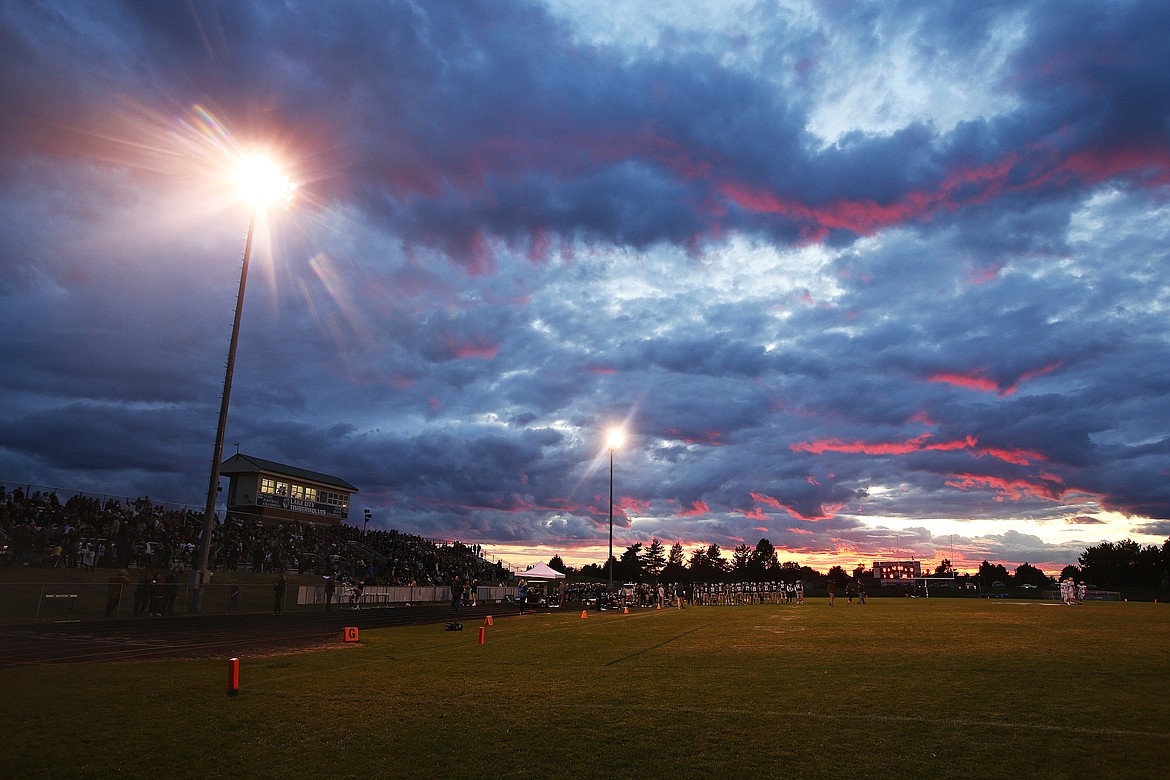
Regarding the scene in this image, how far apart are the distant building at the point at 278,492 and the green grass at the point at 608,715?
51.6m

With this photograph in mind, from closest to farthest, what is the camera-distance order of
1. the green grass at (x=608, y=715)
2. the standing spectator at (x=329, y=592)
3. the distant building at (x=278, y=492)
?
the green grass at (x=608, y=715), the standing spectator at (x=329, y=592), the distant building at (x=278, y=492)

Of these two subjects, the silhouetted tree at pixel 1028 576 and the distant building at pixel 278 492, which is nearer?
the distant building at pixel 278 492

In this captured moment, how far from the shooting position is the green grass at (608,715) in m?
7.92

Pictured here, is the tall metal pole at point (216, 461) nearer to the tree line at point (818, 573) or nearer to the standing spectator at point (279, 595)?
the standing spectator at point (279, 595)

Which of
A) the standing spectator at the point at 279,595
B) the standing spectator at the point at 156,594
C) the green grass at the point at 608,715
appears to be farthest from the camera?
the standing spectator at the point at 279,595

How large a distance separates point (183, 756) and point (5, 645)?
582 inches

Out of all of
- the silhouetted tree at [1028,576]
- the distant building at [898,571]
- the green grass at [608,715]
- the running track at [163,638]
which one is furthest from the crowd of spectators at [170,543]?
the silhouetted tree at [1028,576]

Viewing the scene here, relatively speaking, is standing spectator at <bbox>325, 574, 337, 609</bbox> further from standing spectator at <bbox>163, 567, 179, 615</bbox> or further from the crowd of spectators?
standing spectator at <bbox>163, 567, 179, 615</bbox>

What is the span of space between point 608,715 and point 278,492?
64.0 m

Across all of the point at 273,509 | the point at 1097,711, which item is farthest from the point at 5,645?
the point at 273,509

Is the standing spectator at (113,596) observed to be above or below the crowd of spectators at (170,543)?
below

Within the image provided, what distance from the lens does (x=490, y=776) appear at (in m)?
7.56

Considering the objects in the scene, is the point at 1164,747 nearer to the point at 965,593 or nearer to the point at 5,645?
the point at 5,645

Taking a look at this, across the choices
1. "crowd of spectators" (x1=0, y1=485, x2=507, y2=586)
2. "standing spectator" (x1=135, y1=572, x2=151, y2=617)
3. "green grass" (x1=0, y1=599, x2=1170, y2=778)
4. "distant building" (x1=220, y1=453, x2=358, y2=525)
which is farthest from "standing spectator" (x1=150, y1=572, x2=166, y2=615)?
"distant building" (x1=220, y1=453, x2=358, y2=525)
